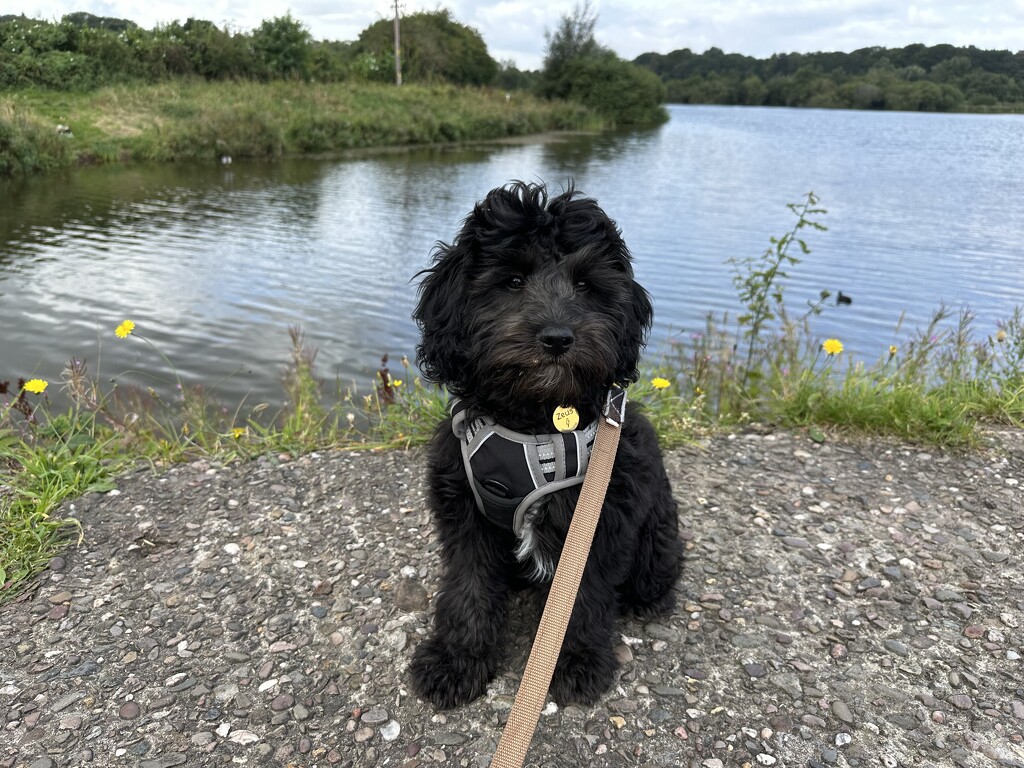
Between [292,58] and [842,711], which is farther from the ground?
[292,58]

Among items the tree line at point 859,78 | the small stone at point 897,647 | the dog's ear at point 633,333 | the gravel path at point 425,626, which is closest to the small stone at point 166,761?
the gravel path at point 425,626

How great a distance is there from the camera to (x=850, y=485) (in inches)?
169

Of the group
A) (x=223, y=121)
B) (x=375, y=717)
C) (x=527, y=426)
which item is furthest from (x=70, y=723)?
(x=223, y=121)

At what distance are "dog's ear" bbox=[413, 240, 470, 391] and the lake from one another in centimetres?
147

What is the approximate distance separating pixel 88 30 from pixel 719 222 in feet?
104

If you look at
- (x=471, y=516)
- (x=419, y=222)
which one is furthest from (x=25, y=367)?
(x=419, y=222)

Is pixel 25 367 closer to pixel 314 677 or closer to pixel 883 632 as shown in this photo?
pixel 314 677

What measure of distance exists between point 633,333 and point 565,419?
45cm

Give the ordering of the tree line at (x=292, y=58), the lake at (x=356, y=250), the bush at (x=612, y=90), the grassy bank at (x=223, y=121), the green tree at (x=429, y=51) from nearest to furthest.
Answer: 1. the lake at (x=356, y=250)
2. the grassy bank at (x=223, y=121)
3. the tree line at (x=292, y=58)
4. the green tree at (x=429, y=51)
5. the bush at (x=612, y=90)

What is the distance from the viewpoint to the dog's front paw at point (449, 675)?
263 cm

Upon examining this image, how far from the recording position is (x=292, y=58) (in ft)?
128

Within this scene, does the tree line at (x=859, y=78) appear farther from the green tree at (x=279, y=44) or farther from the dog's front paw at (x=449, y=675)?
the green tree at (x=279, y=44)

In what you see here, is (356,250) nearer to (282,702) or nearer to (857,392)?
(857,392)

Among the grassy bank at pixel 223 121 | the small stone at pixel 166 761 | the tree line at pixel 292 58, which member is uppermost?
the tree line at pixel 292 58
